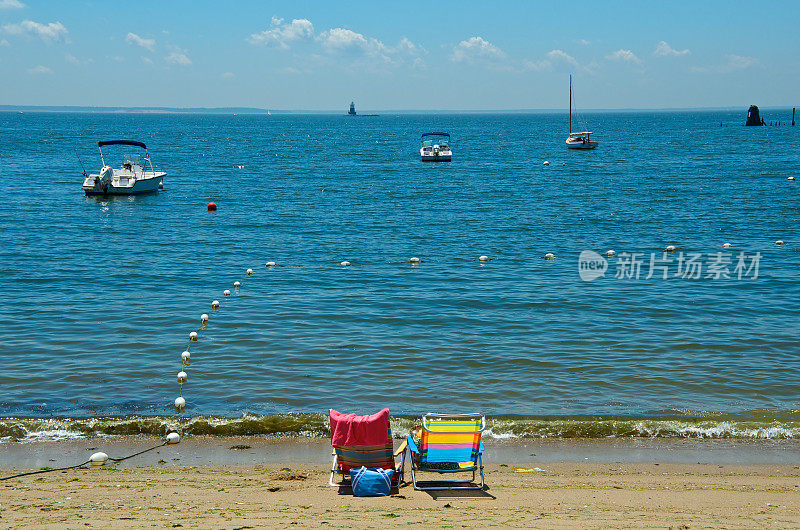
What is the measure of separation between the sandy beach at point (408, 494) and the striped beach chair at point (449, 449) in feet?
1.10

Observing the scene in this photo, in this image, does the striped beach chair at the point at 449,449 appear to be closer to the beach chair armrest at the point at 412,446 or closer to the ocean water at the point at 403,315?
the beach chair armrest at the point at 412,446

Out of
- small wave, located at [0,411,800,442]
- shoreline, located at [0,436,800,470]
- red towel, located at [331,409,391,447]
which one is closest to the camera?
red towel, located at [331,409,391,447]

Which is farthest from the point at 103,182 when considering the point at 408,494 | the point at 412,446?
the point at 408,494

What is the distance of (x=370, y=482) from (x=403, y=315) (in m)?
11.8

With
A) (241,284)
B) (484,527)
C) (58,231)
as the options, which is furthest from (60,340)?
(58,231)

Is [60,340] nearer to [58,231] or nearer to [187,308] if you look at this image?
[187,308]

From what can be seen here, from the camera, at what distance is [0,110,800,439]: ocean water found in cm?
1514

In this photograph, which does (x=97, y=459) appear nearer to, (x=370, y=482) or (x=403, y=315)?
(x=370, y=482)

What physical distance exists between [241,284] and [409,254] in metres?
7.91

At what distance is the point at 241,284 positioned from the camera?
26219 mm

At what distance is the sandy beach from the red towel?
0.72 metres

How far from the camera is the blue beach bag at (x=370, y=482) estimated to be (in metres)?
10.4

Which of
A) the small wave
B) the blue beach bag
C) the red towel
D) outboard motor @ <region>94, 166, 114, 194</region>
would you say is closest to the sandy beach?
the blue beach bag

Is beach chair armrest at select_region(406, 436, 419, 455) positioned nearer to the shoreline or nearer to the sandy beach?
the sandy beach
